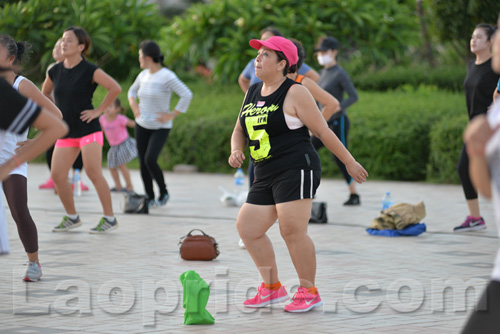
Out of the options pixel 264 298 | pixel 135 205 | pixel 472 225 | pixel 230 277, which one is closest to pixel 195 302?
pixel 264 298

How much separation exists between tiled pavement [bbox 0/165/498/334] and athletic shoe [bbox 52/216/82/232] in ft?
0.33

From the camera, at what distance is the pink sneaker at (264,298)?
19.1ft

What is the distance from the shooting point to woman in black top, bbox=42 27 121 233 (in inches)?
339

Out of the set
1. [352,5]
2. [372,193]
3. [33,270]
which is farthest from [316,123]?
[352,5]

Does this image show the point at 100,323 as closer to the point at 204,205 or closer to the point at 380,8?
the point at 204,205

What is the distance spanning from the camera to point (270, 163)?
5664 mm

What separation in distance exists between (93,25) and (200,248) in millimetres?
16138

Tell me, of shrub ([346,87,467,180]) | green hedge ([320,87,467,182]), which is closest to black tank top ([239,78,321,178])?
green hedge ([320,87,467,182])

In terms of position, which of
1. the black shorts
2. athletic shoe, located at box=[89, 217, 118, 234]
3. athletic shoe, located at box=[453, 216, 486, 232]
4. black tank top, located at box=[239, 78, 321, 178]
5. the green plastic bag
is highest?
black tank top, located at box=[239, 78, 321, 178]

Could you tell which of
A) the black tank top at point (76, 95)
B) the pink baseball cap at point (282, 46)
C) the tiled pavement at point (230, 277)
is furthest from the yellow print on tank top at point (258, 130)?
the black tank top at point (76, 95)

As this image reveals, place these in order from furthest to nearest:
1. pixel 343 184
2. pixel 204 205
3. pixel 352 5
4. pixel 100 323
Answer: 1. pixel 352 5
2. pixel 343 184
3. pixel 204 205
4. pixel 100 323

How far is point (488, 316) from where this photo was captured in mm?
3199

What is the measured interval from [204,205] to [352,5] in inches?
396

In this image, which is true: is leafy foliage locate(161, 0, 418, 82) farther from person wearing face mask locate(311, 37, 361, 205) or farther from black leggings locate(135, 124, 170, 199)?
black leggings locate(135, 124, 170, 199)
